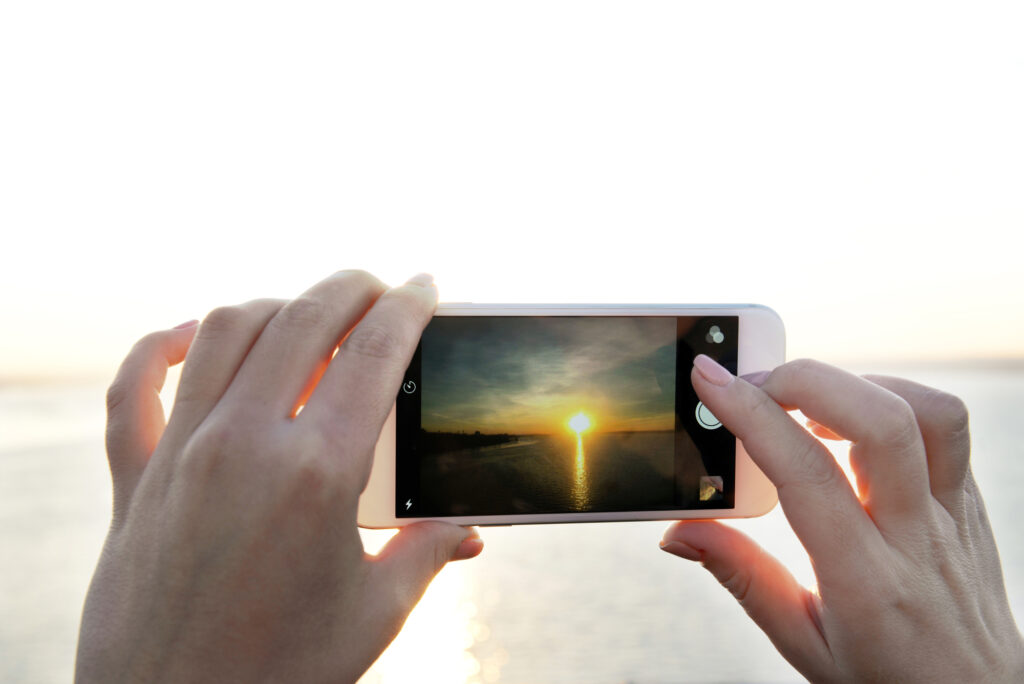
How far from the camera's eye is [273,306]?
0.94m

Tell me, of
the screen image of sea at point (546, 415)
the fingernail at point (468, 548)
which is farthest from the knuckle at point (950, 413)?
the fingernail at point (468, 548)

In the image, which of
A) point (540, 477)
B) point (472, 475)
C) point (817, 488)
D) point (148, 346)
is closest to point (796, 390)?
point (817, 488)

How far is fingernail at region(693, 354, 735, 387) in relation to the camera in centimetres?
108

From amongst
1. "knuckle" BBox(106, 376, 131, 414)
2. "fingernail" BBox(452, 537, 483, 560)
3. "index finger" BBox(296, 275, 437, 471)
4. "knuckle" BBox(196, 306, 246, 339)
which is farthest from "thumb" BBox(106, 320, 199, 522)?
"fingernail" BBox(452, 537, 483, 560)

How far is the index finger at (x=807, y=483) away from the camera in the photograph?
3.06 feet

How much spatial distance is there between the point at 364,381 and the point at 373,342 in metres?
0.07

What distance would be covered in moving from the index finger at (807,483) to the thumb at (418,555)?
0.54 meters

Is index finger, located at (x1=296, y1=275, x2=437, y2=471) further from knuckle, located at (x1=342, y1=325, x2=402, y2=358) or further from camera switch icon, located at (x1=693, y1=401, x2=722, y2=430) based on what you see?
camera switch icon, located at (x1=693, y1=401, x2=722, y2=430)

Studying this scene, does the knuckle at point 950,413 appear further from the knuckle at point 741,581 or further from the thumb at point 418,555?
the thumb at point 418,555

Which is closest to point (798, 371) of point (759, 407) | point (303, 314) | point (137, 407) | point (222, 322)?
point (759, 407)

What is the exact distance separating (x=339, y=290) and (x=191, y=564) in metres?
0.42

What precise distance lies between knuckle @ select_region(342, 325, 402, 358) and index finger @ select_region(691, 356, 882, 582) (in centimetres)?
59

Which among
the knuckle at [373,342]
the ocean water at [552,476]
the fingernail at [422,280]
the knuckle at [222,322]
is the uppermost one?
the fingernail at [422,280]

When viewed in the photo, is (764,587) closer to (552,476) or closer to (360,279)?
(552,476)
